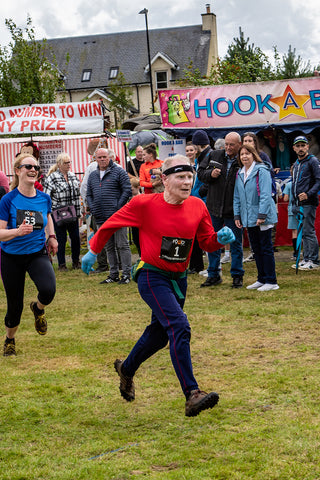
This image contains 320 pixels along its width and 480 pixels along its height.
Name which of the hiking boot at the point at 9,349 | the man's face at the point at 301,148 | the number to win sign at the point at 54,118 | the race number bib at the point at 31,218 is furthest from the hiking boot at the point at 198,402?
the number to win sign at the point at 54,118

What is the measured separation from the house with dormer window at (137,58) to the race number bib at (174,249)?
174 ft

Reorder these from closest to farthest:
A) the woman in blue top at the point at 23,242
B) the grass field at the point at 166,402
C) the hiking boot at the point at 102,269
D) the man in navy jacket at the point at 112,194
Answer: the grass field at the point at 166,402
the woman in blue top at the point at 23,242
the man in navy jacket at the point at 112,194
the hiking boot at the point at 102,269

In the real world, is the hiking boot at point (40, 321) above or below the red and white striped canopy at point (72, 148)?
below

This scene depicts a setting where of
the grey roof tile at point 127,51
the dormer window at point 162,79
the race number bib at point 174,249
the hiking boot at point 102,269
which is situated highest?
the grey roof tile at point 127,51

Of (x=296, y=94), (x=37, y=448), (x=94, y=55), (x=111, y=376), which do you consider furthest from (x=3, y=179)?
(x=94, y=55)

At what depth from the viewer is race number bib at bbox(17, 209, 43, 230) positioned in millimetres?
6430

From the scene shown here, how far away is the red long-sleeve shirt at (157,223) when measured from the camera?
15.8ft

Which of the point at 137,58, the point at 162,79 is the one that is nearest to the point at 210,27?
the point at 162,79

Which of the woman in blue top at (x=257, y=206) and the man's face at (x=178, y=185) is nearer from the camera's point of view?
the man's face at (x=178, y=185)

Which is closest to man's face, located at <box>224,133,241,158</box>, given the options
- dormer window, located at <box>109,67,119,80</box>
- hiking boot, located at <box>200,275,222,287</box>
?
hiking boot, located at <box>200,275,222,287</box>

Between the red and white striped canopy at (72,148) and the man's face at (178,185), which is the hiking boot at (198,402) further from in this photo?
the red and white striped canopy at (72,148)

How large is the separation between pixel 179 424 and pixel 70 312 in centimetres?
471

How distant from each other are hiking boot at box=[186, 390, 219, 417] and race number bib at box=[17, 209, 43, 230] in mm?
2717

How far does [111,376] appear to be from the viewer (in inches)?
233
